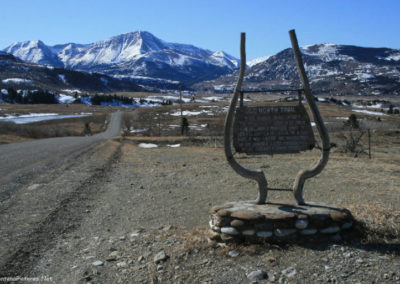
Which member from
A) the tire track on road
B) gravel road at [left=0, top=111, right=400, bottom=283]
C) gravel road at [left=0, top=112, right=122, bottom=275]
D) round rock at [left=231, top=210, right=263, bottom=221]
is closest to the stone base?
round rock at [left=231, top=210, right=263, bottom=221]

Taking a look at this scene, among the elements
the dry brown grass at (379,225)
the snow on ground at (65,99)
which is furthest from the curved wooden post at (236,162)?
the snow on ground at (65,99)

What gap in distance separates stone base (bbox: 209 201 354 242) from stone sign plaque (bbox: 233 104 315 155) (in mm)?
1401

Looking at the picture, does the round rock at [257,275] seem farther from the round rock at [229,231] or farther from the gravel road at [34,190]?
the gravel road at [34,190]

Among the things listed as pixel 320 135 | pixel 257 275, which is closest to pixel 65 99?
pixel 320 135

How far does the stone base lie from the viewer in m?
6.49

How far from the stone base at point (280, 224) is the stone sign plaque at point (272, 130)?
1.40 metres

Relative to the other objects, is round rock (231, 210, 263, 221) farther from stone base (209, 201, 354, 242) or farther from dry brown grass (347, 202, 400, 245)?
dry brown grass (347, 202, 400, 245)

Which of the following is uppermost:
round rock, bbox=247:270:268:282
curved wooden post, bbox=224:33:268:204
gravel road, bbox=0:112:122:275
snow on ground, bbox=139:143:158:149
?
curved wooden post, bbox=224:33:268:204

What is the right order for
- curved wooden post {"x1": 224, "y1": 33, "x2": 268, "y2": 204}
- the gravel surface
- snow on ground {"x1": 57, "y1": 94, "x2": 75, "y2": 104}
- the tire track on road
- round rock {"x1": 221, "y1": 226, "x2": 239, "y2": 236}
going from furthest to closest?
1. snow on ground {"x1": 57, "y1": 94, "x2": 75, "y2": 104}
2. curved wooden post {"x1": 224, "y1": 33, "x2": 268, "y2": 204}
3. round rock {"x1": 221, "y1": 226, "x2": 239, "y2": 236}
4. the tire track on road
5. the gravel surface

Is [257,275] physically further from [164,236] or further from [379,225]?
[379,225]

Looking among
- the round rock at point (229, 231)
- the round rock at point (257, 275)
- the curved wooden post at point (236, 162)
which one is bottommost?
the round rock at point (257, 275)

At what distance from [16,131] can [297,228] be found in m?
48.1

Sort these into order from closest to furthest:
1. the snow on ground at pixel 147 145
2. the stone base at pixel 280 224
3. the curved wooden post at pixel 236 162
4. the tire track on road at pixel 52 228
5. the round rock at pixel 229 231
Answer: the tire track on road at pixel 52 228
the stone base at pixel 280 224
the round rock at pixel 229 231
the curved wooden post at pixel 236 162
the snow on ground at pixel 147 145

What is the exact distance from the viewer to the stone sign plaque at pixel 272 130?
25.2ft
